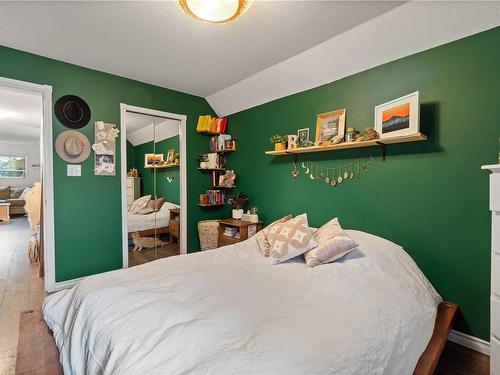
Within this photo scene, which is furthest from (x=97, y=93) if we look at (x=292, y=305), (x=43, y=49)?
(x=292, y=305)

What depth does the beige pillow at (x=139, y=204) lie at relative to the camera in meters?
3.40

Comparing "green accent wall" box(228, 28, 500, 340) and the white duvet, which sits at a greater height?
"green accent wall" box(228, 28, 500, 340)

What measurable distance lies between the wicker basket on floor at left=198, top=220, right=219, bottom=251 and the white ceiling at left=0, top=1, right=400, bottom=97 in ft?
6.44

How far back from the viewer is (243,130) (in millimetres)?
3834

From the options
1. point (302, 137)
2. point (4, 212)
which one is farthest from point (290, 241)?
point (4, 212)

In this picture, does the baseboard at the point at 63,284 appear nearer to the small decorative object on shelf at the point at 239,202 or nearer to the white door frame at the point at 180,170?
the white door frame at the point at 180,170

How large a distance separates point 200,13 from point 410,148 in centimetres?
192

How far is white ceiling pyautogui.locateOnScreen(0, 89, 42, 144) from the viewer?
3.89m

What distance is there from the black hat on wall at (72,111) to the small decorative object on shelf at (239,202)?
2017mm

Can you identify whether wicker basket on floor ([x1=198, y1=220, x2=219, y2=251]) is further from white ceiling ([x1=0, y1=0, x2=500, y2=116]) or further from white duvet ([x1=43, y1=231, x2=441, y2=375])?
white ceiling ([x1=0, y1=0, x2=500, y2=116])

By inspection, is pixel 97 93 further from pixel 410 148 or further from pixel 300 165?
→ pixel 410 148

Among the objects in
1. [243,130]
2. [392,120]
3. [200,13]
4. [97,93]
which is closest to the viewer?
[200,13]

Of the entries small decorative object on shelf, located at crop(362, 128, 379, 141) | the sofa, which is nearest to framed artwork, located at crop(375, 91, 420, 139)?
small decorative object on shelf, located at crop(362, 128, 379, 141)

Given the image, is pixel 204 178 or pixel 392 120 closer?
pixel 392 120
